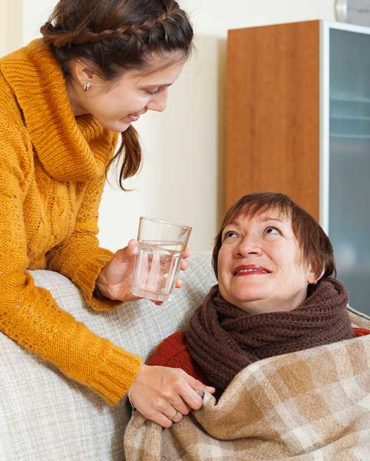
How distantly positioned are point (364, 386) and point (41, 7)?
250cm

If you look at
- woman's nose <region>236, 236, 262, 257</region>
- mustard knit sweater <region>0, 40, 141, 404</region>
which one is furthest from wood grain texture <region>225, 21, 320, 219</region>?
mustard knit sweater <region>0, 40, 141, 404</region>

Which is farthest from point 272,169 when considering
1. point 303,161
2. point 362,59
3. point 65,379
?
point 65,379

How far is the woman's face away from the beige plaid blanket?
1.66 ft

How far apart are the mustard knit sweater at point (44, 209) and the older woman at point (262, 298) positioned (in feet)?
0.56

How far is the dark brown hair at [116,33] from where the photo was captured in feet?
4.92

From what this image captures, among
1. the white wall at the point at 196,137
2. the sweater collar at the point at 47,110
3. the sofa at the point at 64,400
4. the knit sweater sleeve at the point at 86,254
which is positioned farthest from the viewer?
the white wall at the point at 196,137

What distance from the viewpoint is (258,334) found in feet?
5.30

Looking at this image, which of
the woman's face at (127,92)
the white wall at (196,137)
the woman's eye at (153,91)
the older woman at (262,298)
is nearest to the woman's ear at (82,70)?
the woman's face at (127,92)

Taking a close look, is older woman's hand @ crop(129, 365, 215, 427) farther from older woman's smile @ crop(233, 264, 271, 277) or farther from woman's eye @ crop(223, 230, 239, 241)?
woman's eye @ crop(223, 230, 239, 241)

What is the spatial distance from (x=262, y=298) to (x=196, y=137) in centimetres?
278

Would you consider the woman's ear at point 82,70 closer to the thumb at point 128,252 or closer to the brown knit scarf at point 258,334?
the thumb at point 128,252

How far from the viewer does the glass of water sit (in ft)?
4.78

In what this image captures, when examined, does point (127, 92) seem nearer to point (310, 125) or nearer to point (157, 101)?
point (157, 101)

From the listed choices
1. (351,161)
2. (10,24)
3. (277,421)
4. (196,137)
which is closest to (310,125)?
(351,161)
